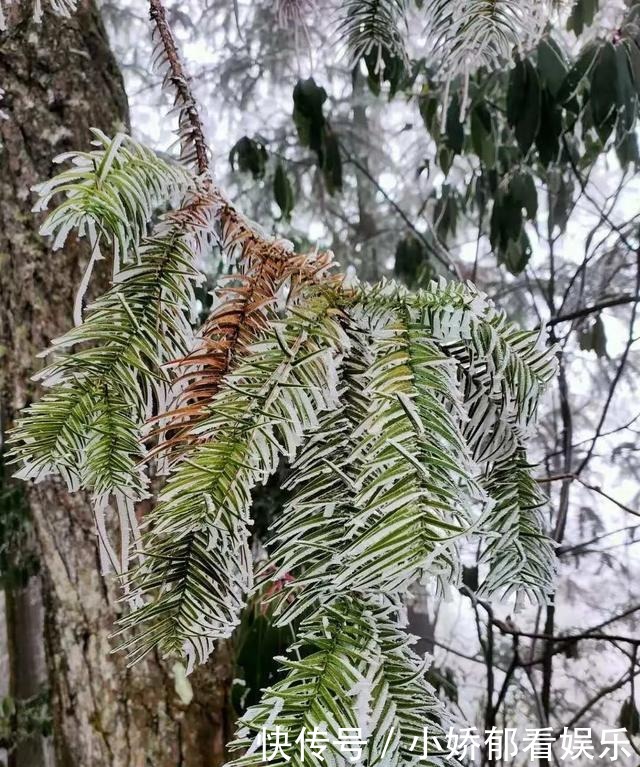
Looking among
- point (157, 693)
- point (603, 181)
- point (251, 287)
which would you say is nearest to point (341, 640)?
point (251, 287)

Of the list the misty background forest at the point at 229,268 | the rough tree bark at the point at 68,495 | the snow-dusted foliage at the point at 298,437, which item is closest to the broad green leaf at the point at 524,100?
the misty background forest at the point at 229,268

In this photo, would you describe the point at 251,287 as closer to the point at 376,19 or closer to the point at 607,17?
the point at 376,19

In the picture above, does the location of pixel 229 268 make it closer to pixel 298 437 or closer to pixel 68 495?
pixel 68 495

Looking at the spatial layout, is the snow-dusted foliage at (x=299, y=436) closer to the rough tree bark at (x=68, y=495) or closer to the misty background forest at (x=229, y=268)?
the misty background forest at (x=229, y=268)

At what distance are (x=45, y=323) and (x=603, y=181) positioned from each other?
3286 millimetres

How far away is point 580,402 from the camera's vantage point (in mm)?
2904

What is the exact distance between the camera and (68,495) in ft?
1.57

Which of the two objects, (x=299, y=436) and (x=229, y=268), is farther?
(x=229, y=268)

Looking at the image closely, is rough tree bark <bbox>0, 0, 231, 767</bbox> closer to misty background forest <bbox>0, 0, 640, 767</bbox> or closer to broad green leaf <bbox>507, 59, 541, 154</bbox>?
misty background forest <bbox>0, 0, 640, 767</bbox>

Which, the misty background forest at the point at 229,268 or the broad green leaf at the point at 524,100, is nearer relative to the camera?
the misty background forest at the point at 229,268

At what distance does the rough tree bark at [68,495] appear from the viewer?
0.46 meters

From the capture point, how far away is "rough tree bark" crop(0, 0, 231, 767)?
0.46 m

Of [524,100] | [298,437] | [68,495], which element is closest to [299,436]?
[298,437]

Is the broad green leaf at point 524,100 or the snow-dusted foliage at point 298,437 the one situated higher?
the broad green leaf at point 524,100
